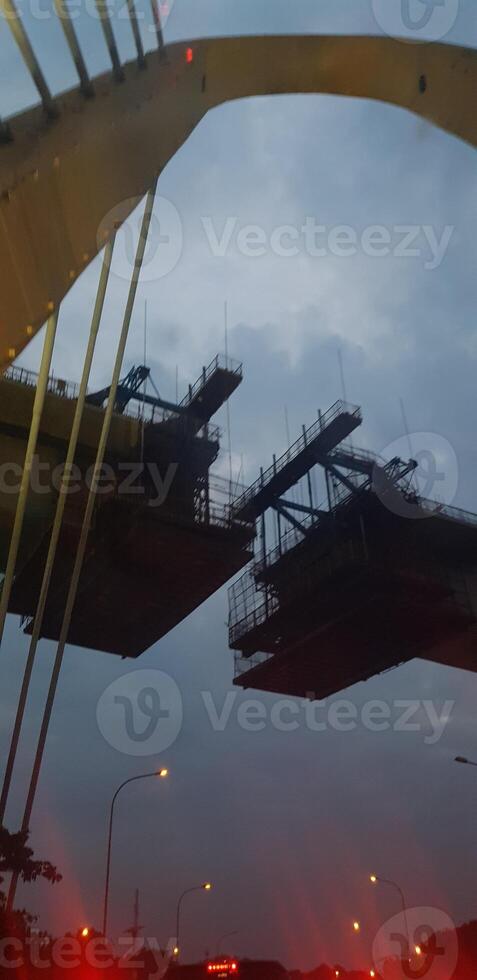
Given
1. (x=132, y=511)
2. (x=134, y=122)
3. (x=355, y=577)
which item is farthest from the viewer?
(x=355, y=577)

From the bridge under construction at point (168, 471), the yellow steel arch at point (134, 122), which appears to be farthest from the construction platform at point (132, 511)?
the yellow steel arch at point (134, 122)

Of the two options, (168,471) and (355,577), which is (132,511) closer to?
(168,471)

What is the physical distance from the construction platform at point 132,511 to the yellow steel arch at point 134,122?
13.2 metres

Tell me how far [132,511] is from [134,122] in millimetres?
16768

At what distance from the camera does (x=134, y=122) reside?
26.5 ft

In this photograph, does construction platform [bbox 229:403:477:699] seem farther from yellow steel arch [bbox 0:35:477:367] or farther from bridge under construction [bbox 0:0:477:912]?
yellow steel arch [bbox 0:35:477:367]

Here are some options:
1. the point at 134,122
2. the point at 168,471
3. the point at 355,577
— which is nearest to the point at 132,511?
the point at 168,471

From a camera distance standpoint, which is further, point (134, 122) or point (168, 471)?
point (168, 471)

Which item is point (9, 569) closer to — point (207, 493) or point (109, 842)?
point (207, 493)

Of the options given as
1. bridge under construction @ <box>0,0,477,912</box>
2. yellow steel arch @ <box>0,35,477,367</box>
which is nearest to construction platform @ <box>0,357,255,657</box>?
bridge under construction @ <box>0,0,477,912</box>

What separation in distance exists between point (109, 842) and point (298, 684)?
12716mm

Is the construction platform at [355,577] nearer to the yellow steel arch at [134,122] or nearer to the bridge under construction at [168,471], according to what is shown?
the bridge under construction at [168,471]

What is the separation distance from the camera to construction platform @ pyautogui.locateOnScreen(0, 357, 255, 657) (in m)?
22.1

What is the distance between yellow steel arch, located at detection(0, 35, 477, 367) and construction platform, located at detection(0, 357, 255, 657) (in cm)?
1322
